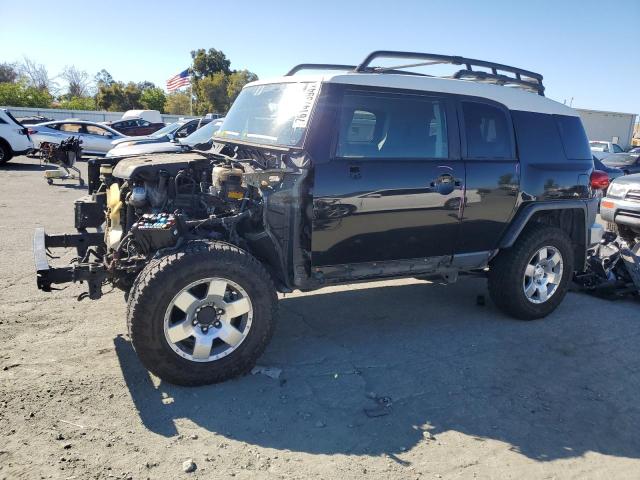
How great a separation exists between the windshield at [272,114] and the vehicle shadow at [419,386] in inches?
66.1

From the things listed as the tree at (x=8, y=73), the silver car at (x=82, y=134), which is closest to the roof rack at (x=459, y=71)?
the silver car at (x=82, y=134)

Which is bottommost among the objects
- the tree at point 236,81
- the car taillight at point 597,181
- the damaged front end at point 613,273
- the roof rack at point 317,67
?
the damaged front end at point 613,273

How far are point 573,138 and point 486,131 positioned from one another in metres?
1.19

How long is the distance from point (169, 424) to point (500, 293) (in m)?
3.29

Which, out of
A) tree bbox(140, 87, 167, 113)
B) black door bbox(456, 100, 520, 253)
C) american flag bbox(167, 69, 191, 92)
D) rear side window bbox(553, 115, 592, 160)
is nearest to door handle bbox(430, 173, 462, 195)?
black door bbox(456, 100, 520, 253)

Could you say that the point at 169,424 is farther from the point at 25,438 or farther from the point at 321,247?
the point at 321,247

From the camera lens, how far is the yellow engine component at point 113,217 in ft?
14.1

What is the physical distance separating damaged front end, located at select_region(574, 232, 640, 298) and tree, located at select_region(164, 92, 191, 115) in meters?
49.9

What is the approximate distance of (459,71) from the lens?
4.89 m

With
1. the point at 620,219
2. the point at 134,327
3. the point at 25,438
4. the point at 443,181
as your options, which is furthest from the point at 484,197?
the point at 620,219

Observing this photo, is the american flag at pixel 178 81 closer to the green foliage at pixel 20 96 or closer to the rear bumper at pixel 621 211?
the rear bumper at pixel 621 211

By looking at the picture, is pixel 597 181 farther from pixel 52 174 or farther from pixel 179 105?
pixel 179 105

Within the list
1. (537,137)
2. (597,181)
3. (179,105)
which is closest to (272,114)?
(537,137)

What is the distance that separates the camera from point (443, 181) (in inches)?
171
